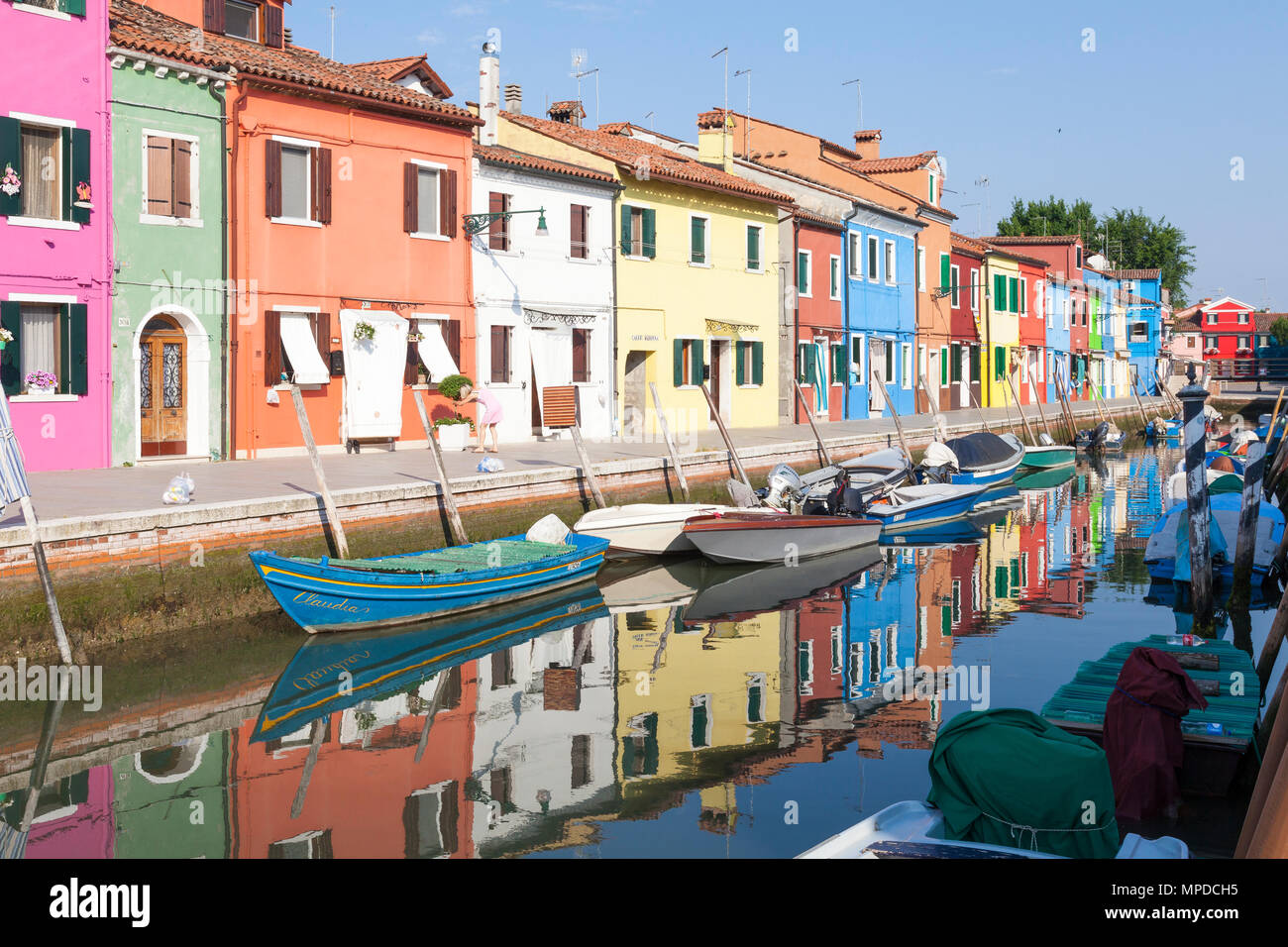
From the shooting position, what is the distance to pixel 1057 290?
58750 millimetres

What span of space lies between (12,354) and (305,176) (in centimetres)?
617

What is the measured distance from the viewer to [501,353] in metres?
25.7

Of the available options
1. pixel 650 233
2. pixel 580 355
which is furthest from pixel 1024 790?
pixel 650 233

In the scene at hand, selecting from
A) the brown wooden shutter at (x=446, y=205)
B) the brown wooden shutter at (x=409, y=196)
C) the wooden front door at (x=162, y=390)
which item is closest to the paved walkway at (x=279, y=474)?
the wooden front door at (x=162, y=390)

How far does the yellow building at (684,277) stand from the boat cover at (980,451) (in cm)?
594

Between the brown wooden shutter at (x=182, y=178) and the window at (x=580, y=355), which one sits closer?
the brown wooden shutter at (x=182, y=178)

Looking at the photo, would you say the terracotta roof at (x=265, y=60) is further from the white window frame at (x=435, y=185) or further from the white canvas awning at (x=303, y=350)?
the white canvas awning at (x=303, y=350)

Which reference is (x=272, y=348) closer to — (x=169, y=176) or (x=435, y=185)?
(x=169, y=176)

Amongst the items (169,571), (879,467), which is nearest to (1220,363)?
(879,467)

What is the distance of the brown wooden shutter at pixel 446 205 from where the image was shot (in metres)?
24.0

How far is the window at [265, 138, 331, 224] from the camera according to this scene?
2128 cm

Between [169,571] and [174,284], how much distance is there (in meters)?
8.00

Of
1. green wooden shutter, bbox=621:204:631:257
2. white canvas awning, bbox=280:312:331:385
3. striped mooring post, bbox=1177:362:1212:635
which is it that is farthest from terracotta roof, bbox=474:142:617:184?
striped mooring post, bbox=1177:362:1212:635

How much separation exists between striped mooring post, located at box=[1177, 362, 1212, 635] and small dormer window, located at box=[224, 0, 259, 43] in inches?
690
